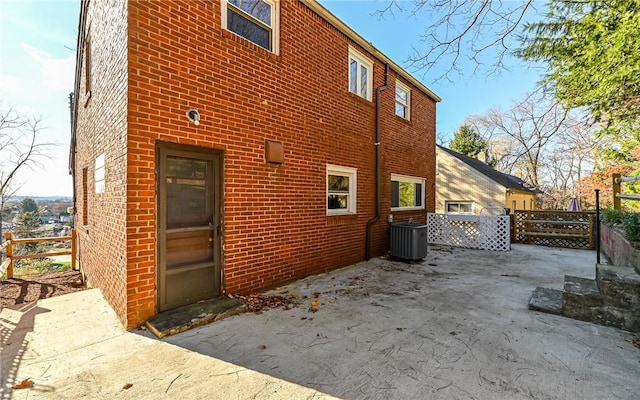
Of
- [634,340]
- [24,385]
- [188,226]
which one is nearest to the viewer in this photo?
[24,385]

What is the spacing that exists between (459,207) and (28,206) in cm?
3121

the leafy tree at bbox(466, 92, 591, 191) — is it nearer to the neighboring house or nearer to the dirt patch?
the neighboring house

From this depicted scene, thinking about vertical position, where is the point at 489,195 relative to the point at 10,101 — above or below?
below

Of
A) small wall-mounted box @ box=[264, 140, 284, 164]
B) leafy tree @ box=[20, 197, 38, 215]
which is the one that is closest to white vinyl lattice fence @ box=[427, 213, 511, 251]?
small wall-mounted box @ box=[264, 140, 284, 164]

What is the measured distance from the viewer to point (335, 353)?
2.84 m

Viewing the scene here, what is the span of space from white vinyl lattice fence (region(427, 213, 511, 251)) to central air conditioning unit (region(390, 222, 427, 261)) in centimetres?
349

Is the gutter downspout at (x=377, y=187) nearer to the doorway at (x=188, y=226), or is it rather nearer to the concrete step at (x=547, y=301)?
the concrete step at (x=547, y=301)

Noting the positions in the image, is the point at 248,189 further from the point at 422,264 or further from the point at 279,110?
Answer: the point at 422,264

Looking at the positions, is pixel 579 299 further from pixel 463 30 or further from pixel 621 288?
pixel 463 30

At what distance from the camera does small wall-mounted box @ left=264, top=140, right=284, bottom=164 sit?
15.8ft

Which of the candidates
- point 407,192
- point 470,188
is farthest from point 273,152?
point 470,188

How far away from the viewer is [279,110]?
5113 mm

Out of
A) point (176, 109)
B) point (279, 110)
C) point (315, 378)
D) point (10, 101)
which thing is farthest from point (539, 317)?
point (10, 101)

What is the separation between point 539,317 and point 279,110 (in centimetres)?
521
